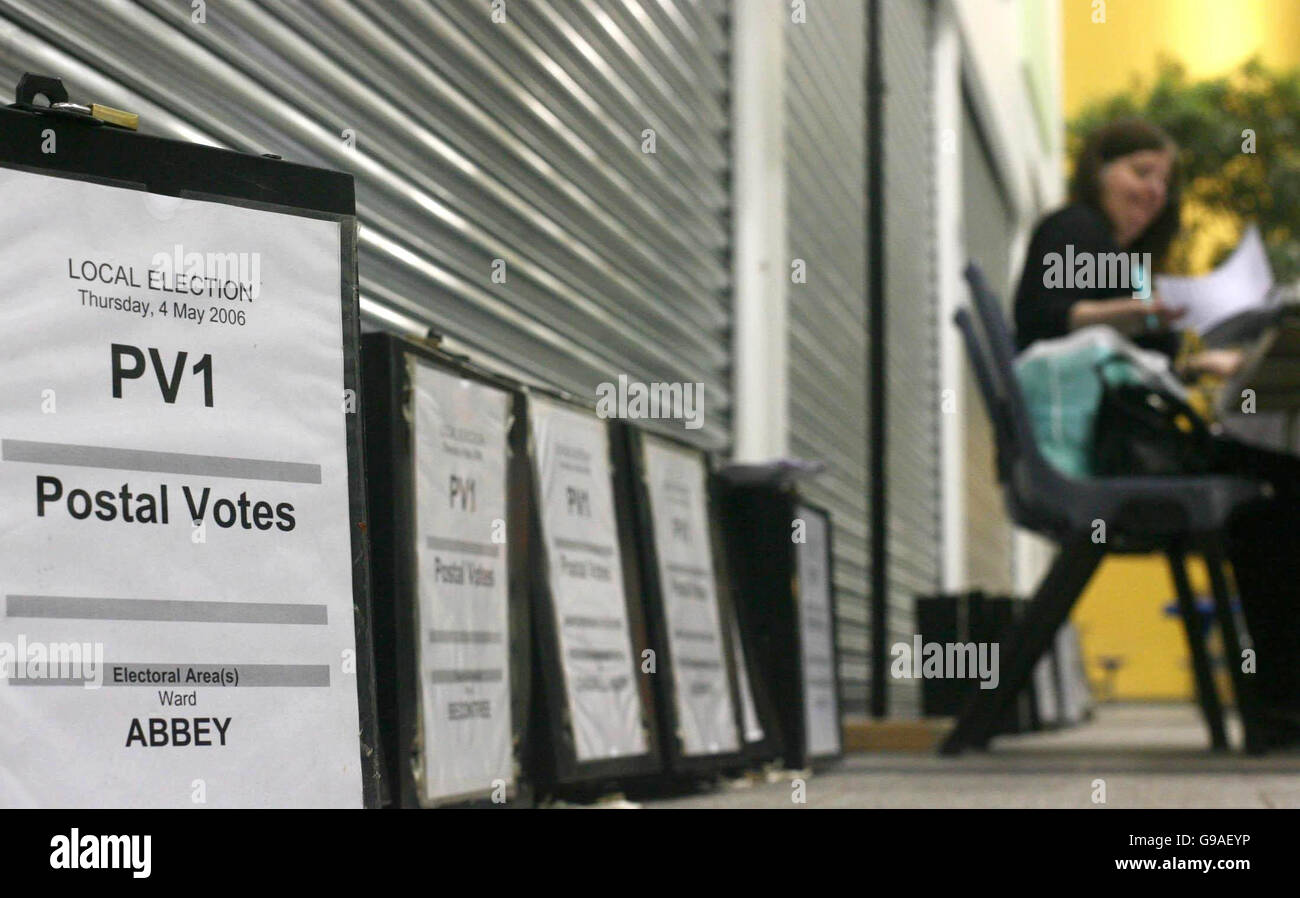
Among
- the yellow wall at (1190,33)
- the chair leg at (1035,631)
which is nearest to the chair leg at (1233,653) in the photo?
the chair leg at (1035,631)

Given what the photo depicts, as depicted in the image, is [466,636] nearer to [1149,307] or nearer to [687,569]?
[687,569]

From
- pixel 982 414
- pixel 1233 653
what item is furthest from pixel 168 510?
pixel 982 414

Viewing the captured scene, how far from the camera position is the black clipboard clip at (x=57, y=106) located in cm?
142

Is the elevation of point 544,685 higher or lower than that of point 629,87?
lower

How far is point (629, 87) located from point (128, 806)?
2.68 m

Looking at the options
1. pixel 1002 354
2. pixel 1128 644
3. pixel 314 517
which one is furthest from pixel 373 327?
pixel 1128 644

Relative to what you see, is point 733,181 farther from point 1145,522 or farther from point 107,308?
point 107,308

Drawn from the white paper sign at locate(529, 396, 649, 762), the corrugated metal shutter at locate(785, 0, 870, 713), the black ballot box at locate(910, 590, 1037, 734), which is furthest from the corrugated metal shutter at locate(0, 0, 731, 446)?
the black ballot box at locate(910, 590, 1037, 734)

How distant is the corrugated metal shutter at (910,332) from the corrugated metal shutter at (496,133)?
2.26 m

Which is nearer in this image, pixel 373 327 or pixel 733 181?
pixel 373 327

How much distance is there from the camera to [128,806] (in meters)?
1.33

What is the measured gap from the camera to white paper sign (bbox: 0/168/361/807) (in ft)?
4.37
